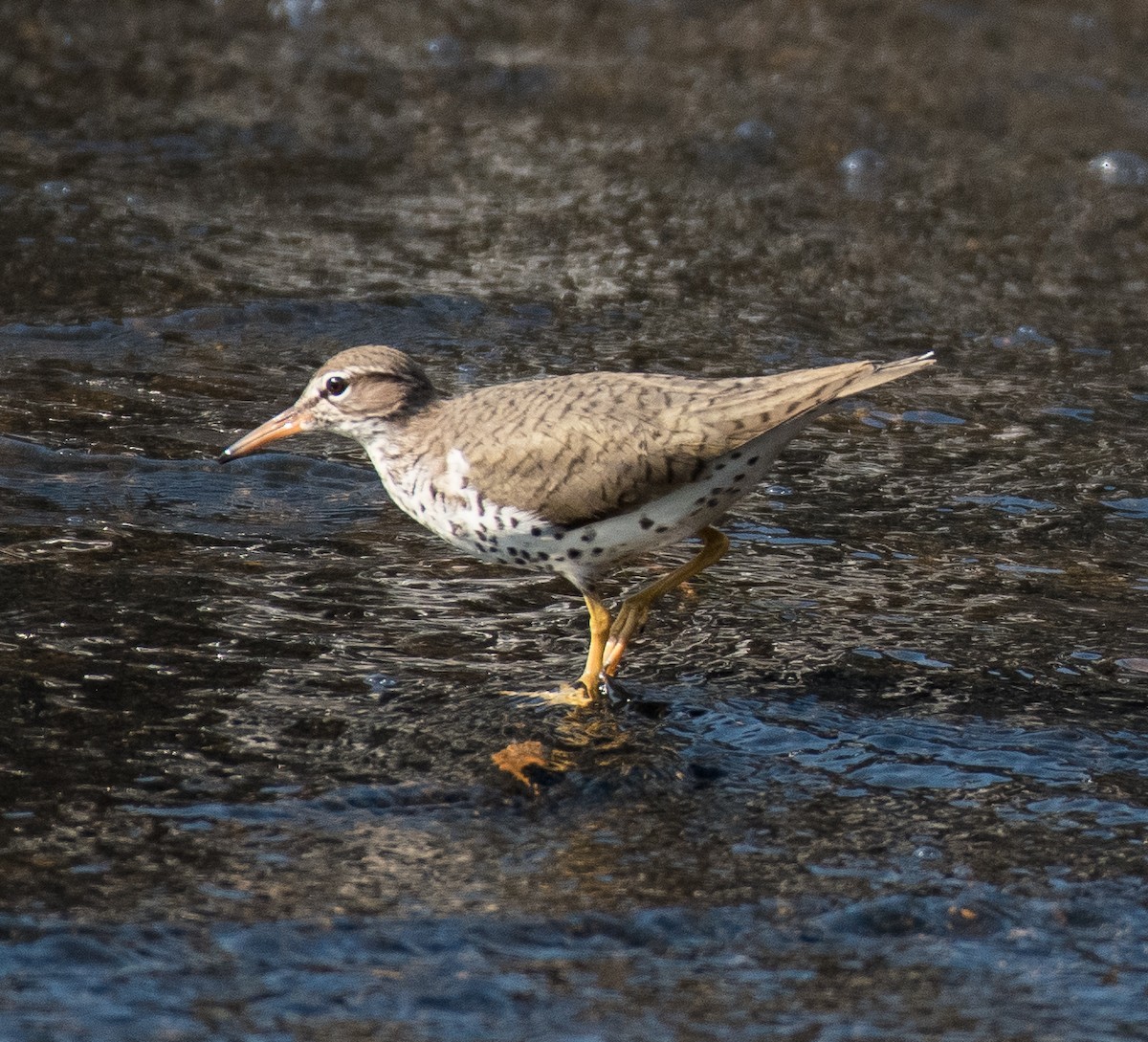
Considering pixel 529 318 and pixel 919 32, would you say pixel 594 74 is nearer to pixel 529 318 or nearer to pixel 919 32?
pixel 919 32

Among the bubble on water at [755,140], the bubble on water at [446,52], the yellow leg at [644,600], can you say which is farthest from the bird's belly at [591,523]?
the bubble on water at [446,52]

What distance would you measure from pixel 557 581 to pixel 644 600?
0.89 metres

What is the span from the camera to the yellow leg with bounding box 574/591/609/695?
20.4 feet

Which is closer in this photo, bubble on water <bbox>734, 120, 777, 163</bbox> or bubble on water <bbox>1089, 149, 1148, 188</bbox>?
bubble on water <bbox>1089, 149, 1148, 188</bbox>

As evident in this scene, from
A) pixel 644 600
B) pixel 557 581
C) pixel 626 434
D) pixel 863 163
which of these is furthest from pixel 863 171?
pixel 626 434

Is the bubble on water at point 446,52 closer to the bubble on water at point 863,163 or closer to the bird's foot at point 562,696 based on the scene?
the bubble on water at point 863,163

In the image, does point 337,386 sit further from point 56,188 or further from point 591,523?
point 56,188

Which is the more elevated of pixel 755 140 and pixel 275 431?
pixel 755 140

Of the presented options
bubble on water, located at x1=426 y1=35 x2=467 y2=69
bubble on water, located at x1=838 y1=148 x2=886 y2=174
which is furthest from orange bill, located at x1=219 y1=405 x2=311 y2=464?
bubble on water, located at x1=426 y1=35 x2=467 y2=69

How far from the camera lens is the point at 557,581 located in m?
7.39

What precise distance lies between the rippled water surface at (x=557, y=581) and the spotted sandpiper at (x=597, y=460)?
0.58 m

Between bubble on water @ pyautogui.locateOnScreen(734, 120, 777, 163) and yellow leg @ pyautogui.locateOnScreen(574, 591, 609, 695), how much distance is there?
22.9 feet

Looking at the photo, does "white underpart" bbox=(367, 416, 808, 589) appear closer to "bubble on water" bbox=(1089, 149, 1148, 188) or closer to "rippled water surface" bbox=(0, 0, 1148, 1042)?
"rippled water surface" bbox=(0, 0, 1148, 1042)

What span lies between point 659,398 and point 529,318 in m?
3.99
